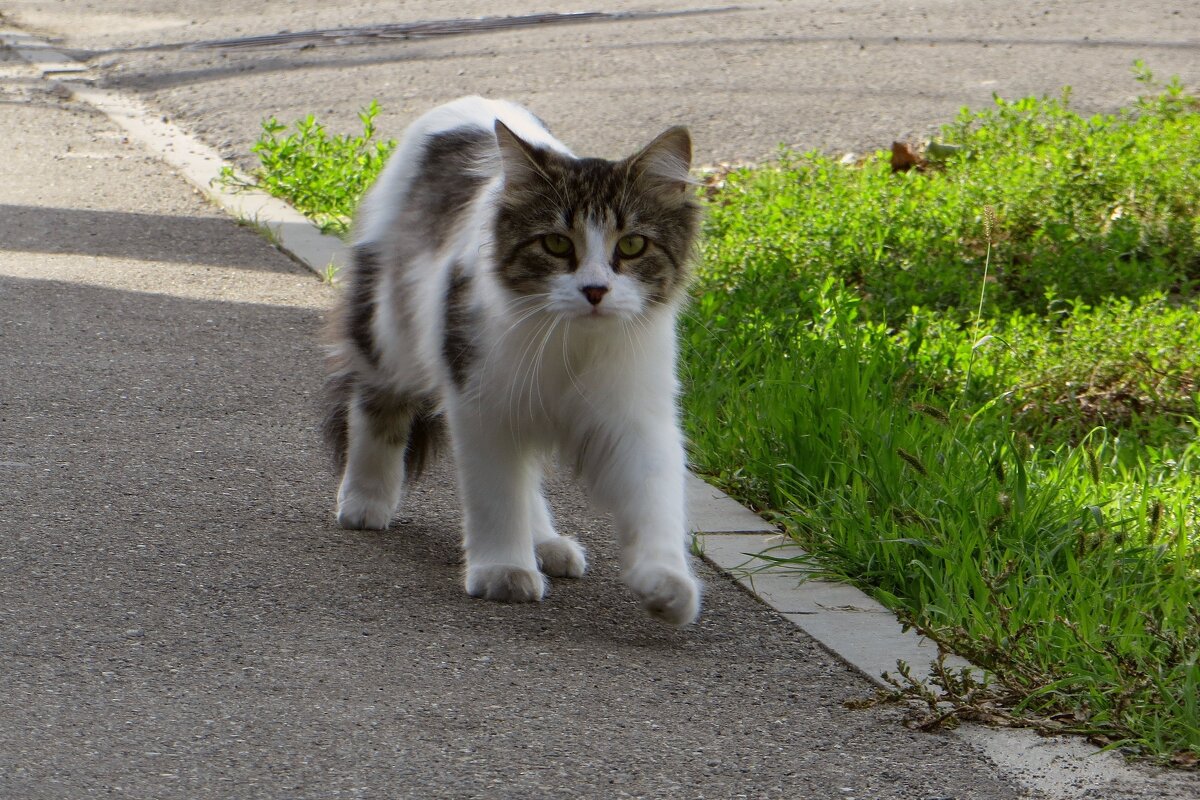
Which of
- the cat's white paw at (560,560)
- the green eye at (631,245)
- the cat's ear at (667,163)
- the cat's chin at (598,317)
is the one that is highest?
the cat's ear at (667,163)

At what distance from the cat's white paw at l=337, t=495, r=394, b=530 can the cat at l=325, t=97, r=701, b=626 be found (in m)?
0.39

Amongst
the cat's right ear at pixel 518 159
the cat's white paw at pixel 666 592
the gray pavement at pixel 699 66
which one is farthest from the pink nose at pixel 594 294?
the gray pavement at pixel 699 66

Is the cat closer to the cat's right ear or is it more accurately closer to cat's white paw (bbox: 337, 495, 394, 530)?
the cat's right ear

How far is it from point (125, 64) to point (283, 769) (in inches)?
391

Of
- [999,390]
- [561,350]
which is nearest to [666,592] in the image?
[561,350]

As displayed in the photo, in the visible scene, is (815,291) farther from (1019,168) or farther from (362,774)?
(362,774)

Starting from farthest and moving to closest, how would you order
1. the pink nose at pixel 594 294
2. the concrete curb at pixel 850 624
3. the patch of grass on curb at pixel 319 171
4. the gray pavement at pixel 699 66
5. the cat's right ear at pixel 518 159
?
the gray pavement at pixel 699 66 → the patch of grass on curb at pixel 319 171 → the cat's right ear at pixel 518 159 → the pink nose at pixel 594 294 → the concrete curb at pixel 850 624

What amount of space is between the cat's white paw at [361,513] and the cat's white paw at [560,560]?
1.68ft

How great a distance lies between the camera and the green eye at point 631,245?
141 inches

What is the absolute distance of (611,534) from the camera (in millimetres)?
4309

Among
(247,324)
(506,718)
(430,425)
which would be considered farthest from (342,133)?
(506,718)

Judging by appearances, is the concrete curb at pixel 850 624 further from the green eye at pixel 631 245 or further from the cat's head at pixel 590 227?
the green eye at pixel 631 245

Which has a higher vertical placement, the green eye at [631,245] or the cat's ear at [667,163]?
the cat's ear at [667,163]

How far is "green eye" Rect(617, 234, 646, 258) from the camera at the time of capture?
358 centimetres
